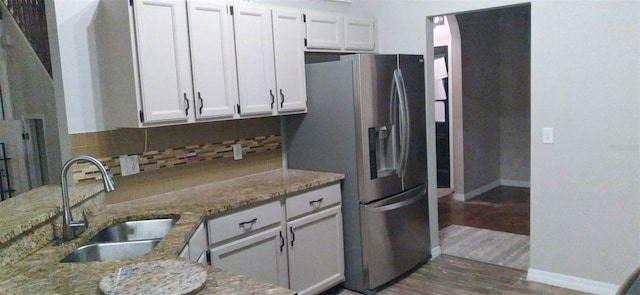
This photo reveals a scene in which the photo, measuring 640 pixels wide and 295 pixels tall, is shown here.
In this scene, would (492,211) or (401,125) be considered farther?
(492,211)

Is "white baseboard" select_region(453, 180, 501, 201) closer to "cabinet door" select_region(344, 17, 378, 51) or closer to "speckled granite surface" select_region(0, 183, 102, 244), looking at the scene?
"cabinet door" select_region(344, 17, 378, 51)

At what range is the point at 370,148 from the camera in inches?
124

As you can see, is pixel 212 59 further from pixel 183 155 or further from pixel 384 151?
pixel 384 151

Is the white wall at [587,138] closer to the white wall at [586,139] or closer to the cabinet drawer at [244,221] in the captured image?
the white wall at [586,139]

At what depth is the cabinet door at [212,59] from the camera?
2670 mm

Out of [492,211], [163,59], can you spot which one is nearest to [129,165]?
[163,59]

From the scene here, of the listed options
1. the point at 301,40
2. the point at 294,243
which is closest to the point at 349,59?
the point at 301,40

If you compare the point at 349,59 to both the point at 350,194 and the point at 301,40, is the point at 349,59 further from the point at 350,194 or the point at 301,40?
the point at 350,194

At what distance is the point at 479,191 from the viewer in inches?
239

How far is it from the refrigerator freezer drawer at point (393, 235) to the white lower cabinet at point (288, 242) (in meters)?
0.20

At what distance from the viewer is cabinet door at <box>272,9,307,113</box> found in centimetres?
314

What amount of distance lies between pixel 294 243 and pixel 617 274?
6.94 feet

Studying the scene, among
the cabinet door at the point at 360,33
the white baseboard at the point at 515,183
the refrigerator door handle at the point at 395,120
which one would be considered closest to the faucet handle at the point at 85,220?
the refrigerator door handle at the point at 395,120

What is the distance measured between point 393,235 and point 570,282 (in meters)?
1.24
